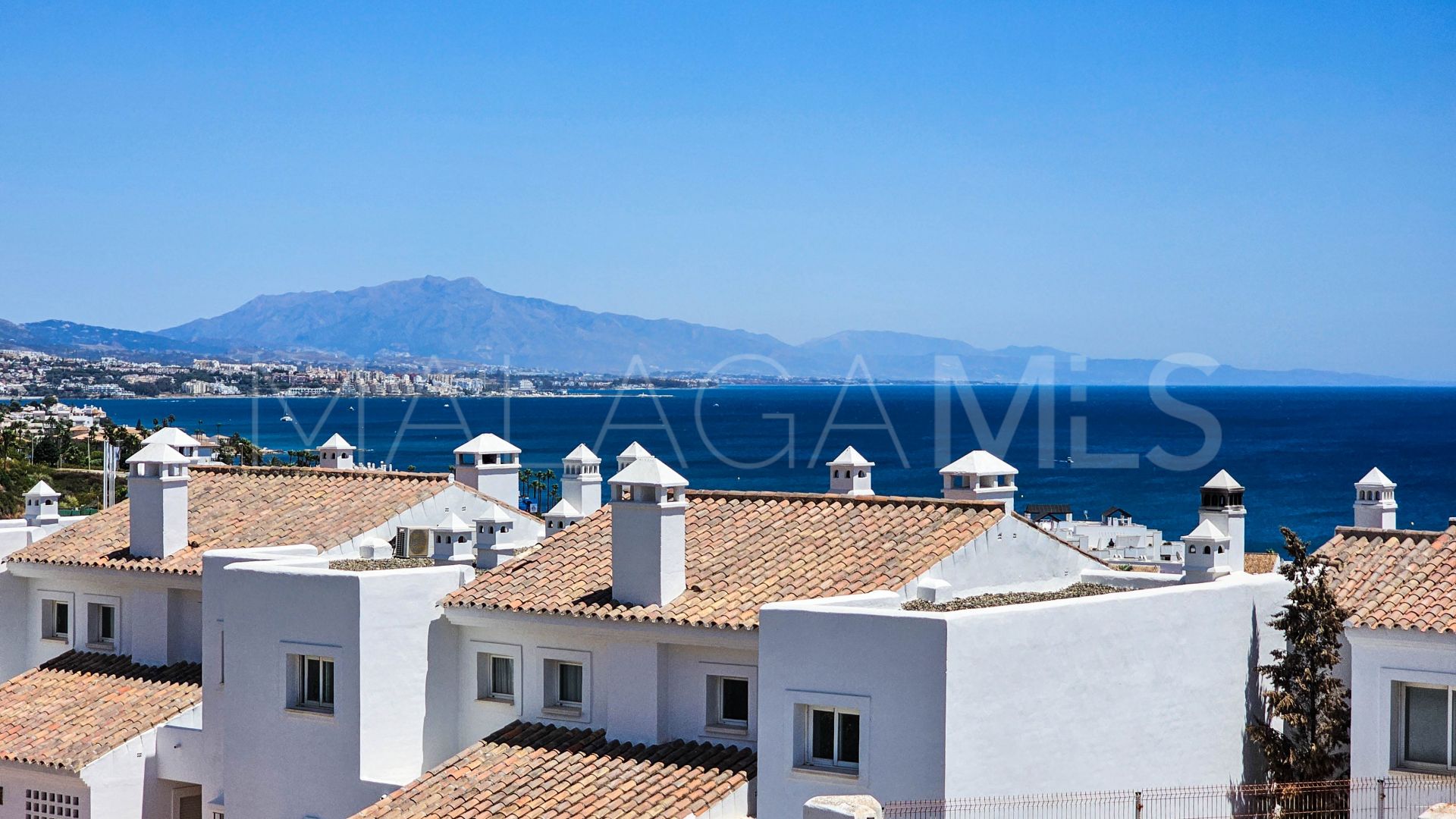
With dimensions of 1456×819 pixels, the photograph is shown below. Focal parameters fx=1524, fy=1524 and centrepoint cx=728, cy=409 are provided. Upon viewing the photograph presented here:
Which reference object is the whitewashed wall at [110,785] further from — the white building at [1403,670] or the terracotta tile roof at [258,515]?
the white building at [1403,670]

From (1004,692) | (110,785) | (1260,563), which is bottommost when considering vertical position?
(110,785)

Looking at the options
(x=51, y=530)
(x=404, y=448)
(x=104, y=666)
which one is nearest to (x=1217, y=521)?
(x=104, y=666)

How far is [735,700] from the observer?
1947 centimetres

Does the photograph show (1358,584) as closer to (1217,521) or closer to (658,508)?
(1217,521)

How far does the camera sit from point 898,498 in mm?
21516

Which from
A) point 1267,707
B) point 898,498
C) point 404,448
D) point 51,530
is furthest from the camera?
point 404,448

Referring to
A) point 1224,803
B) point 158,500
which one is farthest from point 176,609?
point 1224,803

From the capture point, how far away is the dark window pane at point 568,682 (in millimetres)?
20922

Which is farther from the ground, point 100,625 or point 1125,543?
point 100,625

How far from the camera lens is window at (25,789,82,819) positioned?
23438 millimetres

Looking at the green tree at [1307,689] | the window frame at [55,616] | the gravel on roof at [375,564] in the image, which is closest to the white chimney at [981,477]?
the green tree at [1307,689]

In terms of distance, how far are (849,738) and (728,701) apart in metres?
3.28

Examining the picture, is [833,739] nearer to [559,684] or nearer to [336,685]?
[559,684]

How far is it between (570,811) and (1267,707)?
29.6 feet
